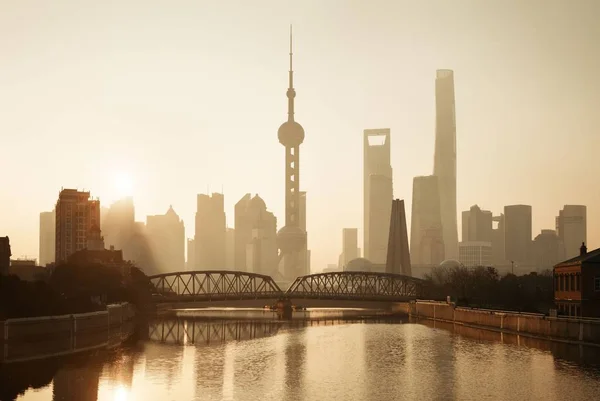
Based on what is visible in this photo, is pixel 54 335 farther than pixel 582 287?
No

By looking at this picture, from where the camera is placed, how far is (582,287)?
103 metres

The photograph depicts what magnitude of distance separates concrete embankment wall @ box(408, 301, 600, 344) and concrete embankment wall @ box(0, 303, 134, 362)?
52346 mm

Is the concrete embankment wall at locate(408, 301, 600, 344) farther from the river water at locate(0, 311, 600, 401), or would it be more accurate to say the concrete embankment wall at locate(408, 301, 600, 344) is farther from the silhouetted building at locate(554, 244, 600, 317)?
the silhouetted building at locate(554, 244, 600, 317)

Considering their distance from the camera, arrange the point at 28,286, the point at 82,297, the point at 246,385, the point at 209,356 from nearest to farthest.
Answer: the point at 246,385
the point at 209,356
the point at 28,286
the point at 82,297

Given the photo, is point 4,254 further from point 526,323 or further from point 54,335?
point 526,323

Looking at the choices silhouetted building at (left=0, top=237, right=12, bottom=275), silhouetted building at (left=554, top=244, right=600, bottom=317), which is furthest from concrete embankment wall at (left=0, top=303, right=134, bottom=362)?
silhouetted building at (left=554, top=244, right=600, bottom=317)

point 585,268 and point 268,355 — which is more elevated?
point 585,268

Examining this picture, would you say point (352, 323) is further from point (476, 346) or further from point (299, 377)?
point (299, 377)

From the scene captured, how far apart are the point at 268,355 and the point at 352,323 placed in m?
72.4

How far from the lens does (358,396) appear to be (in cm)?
6644

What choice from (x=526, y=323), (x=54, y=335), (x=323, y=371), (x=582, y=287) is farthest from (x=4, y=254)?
(x=582, y=287)

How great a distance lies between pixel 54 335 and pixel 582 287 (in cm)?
6109

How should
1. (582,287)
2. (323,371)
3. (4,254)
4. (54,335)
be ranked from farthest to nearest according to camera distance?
(4,254) → (582,287) → (54,335) → (323,371)

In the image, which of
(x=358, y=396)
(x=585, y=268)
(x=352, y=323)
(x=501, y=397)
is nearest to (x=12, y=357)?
(x=358, y=396)
